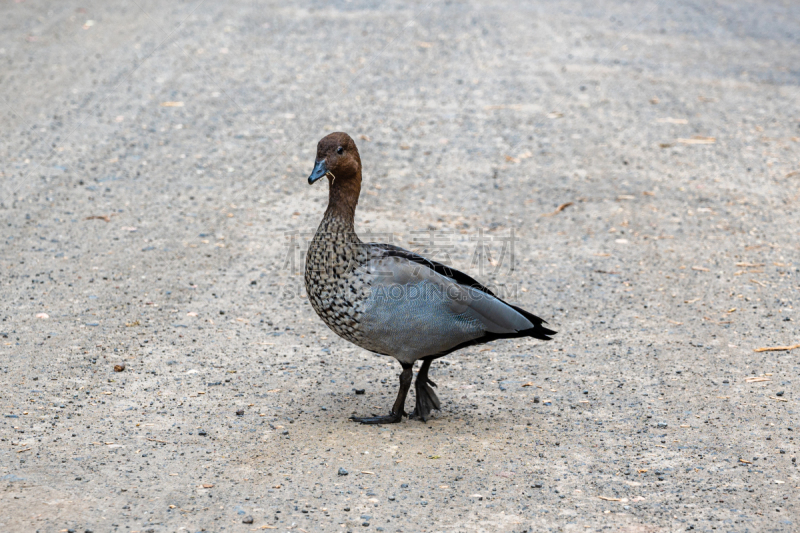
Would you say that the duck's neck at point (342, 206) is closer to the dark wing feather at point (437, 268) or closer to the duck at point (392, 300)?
the duck at point (392, 300)

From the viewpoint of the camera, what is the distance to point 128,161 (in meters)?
8.01

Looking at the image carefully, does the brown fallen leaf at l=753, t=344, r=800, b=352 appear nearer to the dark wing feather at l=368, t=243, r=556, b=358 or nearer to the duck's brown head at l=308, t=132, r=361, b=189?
the dark wing feather at l=368, t=243, r=556, b=358

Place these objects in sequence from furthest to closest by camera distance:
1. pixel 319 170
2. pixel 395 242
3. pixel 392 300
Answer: pixel 395 242
pixel 319 170
pixel 392 300

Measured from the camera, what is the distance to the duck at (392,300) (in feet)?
14.2

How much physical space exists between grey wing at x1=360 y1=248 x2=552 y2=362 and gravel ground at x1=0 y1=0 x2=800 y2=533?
49 cm

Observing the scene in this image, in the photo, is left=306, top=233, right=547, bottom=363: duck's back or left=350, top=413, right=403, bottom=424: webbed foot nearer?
left=306, top=233, right=547, bottom=363: duck's back

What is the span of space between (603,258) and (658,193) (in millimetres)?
1423

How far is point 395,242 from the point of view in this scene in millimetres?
6809

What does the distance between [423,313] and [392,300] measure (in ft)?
0.57

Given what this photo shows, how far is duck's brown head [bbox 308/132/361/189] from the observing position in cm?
451

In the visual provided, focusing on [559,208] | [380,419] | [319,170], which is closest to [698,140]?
[559,208]

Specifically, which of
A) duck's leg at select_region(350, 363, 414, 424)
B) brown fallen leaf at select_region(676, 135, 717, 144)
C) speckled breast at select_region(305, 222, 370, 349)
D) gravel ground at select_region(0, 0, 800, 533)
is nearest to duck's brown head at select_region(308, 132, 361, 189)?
speckled breast at select_region(305, 222, 370, 349)

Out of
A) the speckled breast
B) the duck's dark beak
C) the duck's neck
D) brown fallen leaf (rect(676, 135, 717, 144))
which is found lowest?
brown fallen leaf (rect(676, 135, 717, 144))

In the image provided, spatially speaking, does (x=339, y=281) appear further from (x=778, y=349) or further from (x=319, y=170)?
(x=778, y=349)
